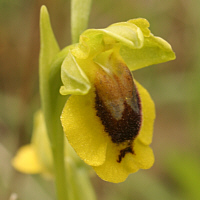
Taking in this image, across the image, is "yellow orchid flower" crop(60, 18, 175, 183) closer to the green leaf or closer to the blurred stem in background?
the green leaf

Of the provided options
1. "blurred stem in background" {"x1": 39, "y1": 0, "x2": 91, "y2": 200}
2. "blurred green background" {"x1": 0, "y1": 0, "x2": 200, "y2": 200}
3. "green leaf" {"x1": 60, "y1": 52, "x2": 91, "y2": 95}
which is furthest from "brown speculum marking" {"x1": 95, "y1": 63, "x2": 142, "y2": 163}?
"blurred green background" {"x1": 0, "y1": 0, "x2": 200, "y2": 200}

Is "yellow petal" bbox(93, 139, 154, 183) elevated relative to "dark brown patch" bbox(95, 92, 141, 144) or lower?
lower

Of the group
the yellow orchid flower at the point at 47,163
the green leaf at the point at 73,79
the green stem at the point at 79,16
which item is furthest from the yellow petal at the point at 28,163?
the green leaf at the point at 73,79

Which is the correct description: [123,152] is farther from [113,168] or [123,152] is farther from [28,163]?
[28,163]

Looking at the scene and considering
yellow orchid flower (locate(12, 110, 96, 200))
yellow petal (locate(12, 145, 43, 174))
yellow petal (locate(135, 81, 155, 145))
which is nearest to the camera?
yellow petal (locate(135, 81, 155, 145))

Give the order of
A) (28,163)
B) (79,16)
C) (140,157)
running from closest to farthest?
(140,157)
(79,16)
(28,163)

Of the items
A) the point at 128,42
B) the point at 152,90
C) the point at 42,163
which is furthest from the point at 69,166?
the point at 152,90

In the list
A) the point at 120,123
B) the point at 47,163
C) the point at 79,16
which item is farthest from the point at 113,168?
the point at 47,163
